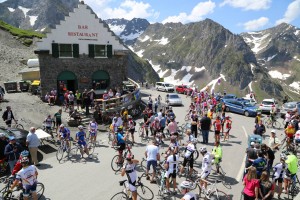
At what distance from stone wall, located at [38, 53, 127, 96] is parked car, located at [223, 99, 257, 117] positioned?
1312cm

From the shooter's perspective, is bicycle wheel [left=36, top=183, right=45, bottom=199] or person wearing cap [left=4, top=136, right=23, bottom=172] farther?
person wearing cap [left=4, top=136, right=23, bottom=172]

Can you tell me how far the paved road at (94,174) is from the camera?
13227 mm

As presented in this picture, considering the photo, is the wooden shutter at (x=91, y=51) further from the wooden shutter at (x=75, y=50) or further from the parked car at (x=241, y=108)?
the parked car at (x=241, y=108)

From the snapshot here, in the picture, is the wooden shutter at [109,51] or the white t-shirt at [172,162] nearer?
the white t-shirt at [172,162]

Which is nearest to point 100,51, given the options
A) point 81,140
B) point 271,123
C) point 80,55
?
point 80,55

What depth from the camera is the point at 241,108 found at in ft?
107

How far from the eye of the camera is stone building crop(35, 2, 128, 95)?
31.3 meters

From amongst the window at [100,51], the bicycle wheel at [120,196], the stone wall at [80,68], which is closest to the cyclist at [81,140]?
the bicycle wheel at [120,196]

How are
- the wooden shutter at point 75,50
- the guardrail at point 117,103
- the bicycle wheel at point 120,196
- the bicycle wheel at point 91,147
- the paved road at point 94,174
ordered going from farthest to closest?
the wooden shutter at point 75,50 → the guardrail at point 117,103 → the bicycle wheel at point 91,147 → the paved road at point 94,174 → the bicycle wheel at point 120,196

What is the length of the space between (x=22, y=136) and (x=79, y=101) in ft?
36.7

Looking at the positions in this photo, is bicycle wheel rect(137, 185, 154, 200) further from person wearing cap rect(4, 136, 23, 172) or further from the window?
the window

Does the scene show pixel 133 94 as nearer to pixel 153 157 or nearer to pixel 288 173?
pixel 153 157

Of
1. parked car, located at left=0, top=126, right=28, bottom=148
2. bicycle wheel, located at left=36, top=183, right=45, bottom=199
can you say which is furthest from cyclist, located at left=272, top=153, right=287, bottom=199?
parked car, located at left=0, top=126, right=28, bottom=148

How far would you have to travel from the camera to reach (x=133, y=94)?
3216 cm
